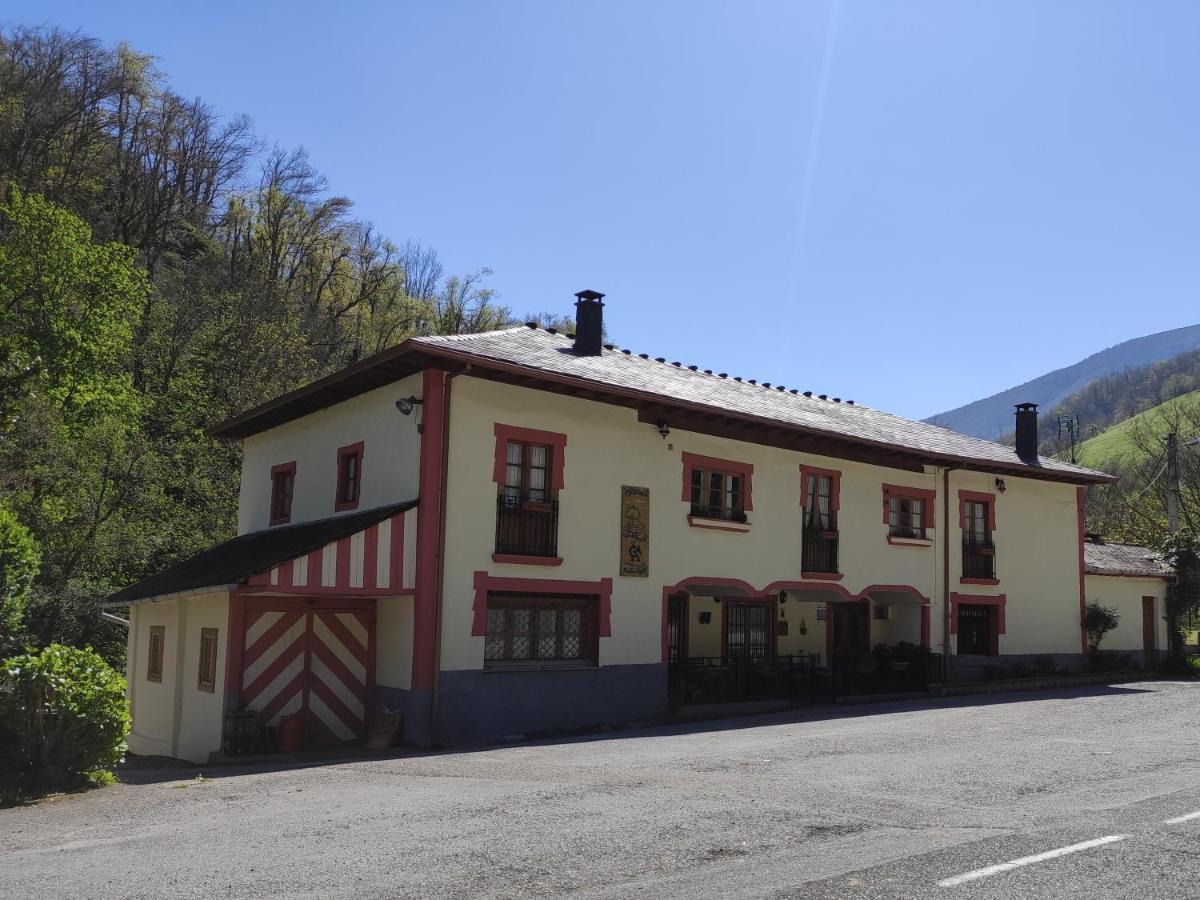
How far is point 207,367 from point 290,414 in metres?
17.7

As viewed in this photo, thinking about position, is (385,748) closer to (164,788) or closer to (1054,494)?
(164,788)

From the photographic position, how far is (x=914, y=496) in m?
23.4

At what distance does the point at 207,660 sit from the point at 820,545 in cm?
1201

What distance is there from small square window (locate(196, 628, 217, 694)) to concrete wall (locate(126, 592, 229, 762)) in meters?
0.10

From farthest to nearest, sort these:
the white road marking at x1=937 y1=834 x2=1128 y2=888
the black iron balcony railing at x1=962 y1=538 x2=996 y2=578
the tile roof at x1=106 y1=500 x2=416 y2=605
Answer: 1. the black iron balcony railing at x1=962 y1=538 x2=996 y2=578
2. the tile roof at x1=106 y1=500 x2=416 y2=605
3. the white road marking at x1=937 y1=834 x2=1128 y2=888

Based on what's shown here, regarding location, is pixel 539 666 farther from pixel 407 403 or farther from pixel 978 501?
pixel 978 501

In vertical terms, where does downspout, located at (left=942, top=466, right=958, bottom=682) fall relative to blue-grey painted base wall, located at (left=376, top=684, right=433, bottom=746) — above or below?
above

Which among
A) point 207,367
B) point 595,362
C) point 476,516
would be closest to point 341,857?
point 476,516

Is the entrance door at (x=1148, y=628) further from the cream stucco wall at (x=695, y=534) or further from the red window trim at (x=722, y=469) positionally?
the red window trim at (x=722, y=469)

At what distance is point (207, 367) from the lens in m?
36.0

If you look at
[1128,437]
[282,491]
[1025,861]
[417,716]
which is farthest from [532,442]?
[1128,437]

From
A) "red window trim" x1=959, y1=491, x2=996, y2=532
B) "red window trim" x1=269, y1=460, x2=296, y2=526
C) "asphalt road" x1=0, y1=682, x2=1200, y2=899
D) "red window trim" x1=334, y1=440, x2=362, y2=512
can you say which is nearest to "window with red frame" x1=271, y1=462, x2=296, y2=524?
"red window trim" x1=269, y1=460, x2=296, y2=526

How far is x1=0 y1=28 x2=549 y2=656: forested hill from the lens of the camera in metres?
27.5

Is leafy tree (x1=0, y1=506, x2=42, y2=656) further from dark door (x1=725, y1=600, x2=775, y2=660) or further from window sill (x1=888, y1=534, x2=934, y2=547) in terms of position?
window sill (x1=888, y1=534, x2=934, y2=547)
